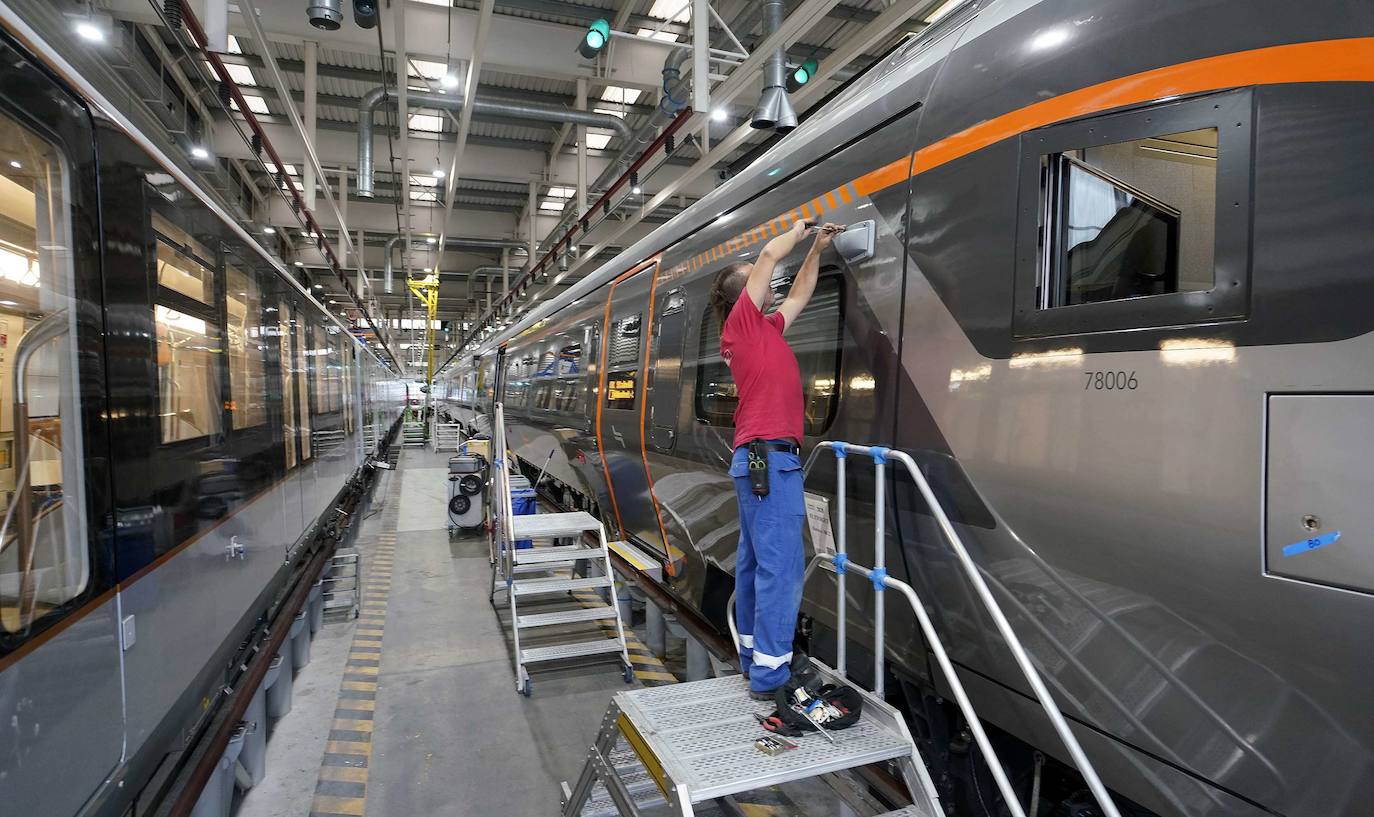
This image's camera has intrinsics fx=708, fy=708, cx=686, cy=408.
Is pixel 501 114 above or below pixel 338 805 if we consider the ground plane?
above

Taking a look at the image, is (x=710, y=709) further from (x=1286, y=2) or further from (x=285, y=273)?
(x=285, y=273)

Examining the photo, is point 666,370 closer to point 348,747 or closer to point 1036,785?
point 348,747

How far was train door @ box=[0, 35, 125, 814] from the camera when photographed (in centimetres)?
155

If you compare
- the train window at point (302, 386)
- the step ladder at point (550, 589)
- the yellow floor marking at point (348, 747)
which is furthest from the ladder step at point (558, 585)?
the train window at point (302, 386)

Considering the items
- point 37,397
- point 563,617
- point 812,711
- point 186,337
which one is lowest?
point 563,617

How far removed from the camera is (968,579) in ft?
6.52

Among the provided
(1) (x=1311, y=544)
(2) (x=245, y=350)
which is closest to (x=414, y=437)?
(2) (x=245, y=350)

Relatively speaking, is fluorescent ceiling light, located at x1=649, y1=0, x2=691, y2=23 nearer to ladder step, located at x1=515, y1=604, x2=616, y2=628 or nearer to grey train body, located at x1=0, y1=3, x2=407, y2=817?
grey train body, located at x1=0, y1=3, x2=407, y2=817

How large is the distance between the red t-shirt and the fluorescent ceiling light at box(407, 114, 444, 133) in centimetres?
891

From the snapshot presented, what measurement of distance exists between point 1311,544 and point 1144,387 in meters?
0.41

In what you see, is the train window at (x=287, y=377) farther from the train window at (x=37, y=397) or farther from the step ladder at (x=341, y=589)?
the train window at (x=37, y=397)

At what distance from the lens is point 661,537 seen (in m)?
4.75

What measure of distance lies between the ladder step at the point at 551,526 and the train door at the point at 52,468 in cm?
349

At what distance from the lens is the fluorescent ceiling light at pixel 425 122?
32.4 feet
